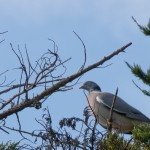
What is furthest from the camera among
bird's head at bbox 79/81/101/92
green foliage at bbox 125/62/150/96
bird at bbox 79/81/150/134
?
bird's head at bbox 79/81/101/92

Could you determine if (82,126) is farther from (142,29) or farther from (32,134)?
(142,29)

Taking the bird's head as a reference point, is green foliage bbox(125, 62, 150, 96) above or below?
below

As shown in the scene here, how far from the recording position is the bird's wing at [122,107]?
1183 centimetres

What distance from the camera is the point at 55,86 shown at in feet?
15.3

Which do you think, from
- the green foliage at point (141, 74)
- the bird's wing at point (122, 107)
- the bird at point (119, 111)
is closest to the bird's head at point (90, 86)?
the bird at point (119, 111)

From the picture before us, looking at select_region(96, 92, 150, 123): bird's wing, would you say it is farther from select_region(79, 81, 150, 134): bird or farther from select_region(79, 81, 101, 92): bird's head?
select_region(79, 81, 101, 92): bird's head

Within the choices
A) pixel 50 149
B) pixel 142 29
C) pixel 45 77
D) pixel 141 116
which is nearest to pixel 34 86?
pixel 45 77

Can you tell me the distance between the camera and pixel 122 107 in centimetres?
1202

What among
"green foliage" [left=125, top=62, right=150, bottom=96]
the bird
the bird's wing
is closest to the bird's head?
the bird

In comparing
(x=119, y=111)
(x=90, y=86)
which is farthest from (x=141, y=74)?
(x=90, y=86)

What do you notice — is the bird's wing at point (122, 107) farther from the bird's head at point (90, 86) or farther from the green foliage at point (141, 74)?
the green foliage at point (141, 74)

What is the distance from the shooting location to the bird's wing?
11.8 m

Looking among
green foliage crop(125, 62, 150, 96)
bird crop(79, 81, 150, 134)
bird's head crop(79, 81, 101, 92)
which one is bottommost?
green foliage crop(125, 62, 150, 96)

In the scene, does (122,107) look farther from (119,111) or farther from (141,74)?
(141,74)
